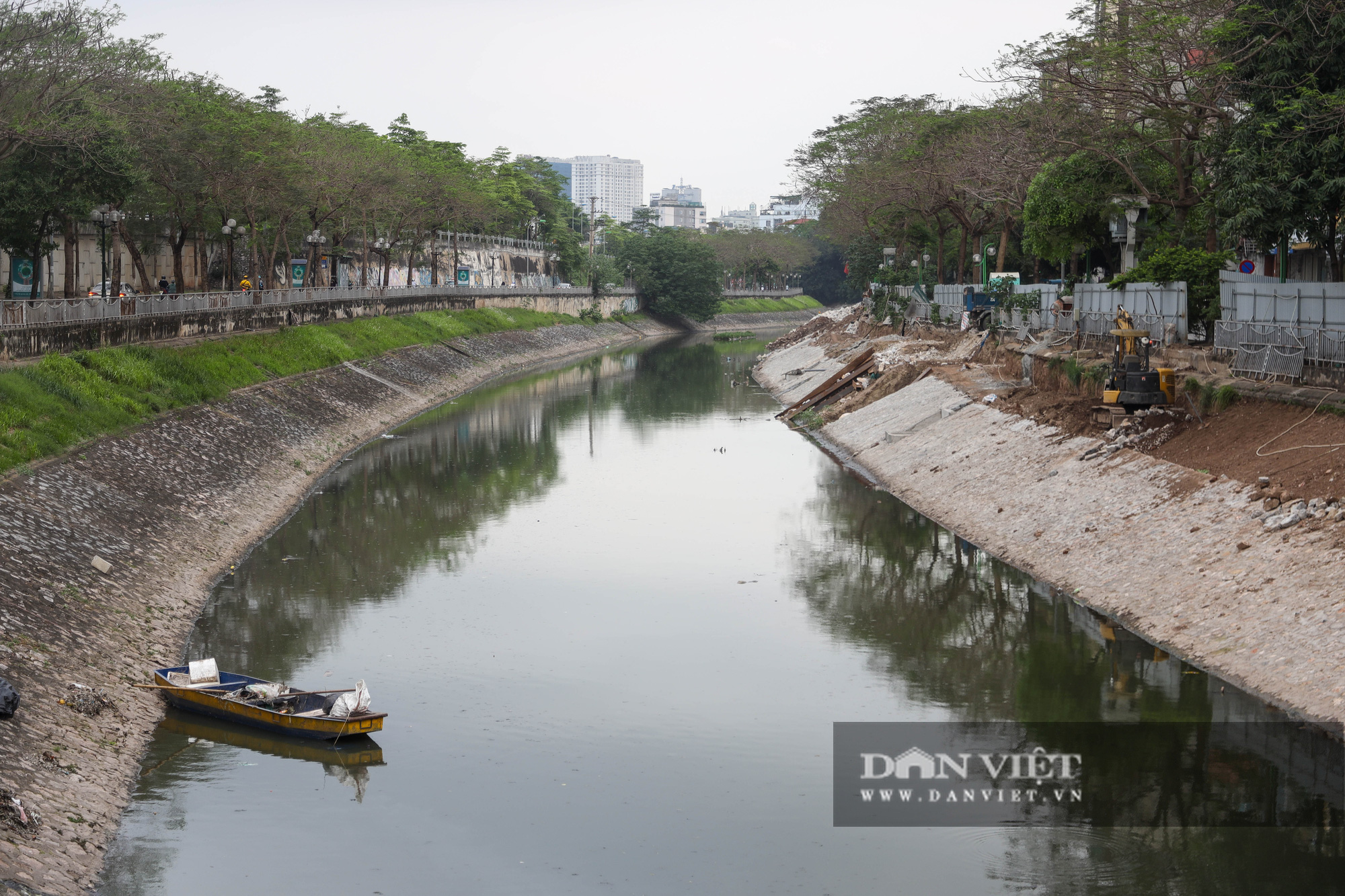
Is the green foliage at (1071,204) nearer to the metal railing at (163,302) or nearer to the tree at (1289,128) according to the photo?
the tree at (1289,128)

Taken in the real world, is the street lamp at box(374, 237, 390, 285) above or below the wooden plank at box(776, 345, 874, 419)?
above

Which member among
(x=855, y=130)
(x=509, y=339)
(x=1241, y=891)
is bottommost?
(x=1241, y=891)

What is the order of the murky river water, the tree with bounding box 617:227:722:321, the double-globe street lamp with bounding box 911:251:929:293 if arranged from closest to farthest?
the murky river water, the double-globe street lamp with bounding box 911:251:929:293, the tree with bounding box 617:227:722:321

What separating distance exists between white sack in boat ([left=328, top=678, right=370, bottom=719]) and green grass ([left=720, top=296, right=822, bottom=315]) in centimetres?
12043

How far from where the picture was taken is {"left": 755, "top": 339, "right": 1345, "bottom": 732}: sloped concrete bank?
58.9ft

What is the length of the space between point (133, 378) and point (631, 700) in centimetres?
2247

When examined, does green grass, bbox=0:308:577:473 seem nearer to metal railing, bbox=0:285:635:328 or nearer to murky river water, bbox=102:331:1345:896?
metal railing, bbox=0:285:635:328

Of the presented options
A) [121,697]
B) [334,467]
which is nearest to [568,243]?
[334,467]

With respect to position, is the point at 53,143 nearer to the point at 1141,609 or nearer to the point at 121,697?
the point at 121,697

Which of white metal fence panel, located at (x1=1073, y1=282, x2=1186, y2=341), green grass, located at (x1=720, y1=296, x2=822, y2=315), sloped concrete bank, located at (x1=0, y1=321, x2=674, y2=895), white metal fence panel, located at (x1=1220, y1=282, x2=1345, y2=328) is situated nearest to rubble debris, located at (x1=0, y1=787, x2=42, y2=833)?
sloped concrete bank, located at (x1=0, y1=321, x2=674, y2=895)

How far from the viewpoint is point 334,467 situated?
4003 cm

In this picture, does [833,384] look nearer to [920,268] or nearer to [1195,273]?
[1195,273]

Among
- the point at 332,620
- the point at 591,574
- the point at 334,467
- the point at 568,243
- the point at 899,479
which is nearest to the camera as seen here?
the point at 332,620

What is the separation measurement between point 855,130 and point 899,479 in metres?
44.7
